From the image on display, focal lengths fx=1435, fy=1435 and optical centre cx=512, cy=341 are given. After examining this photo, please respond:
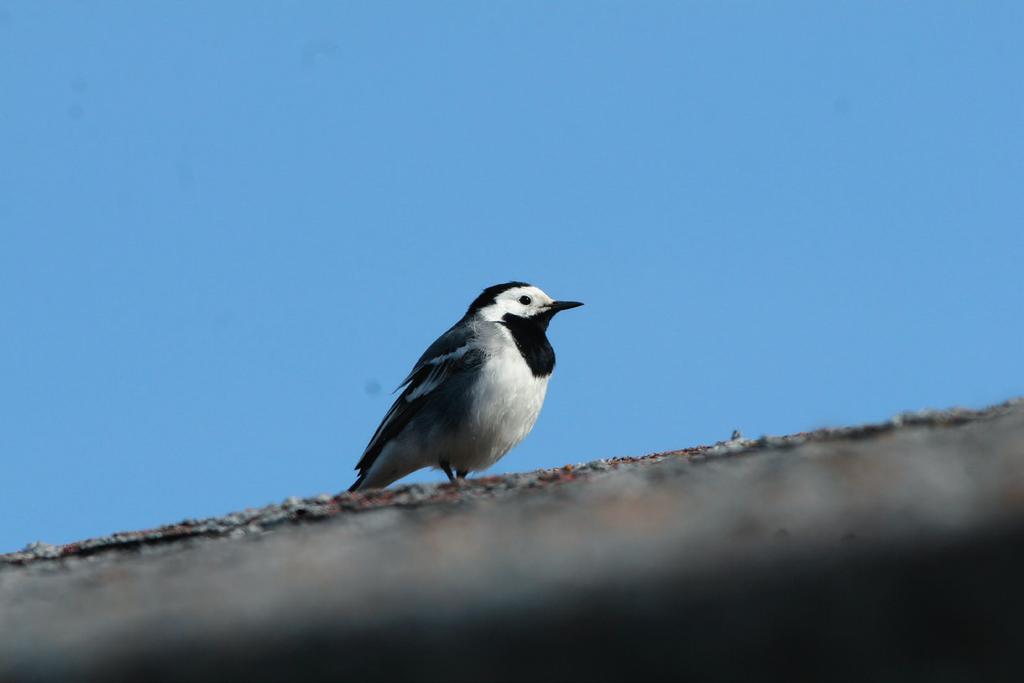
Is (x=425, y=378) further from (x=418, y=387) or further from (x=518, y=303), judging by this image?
(x=518, y=303)

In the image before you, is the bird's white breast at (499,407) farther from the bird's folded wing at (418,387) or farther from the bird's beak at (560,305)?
the bird's beak at (560,305)

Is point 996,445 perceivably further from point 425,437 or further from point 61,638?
point 425,437

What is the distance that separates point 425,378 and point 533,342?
42.8 inches

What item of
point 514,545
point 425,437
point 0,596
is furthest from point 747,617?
point 425,437

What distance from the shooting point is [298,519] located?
16.6 feet

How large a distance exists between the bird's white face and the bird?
405 mm

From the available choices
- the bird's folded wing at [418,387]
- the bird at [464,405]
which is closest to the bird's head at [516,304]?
the bird at [464,405]

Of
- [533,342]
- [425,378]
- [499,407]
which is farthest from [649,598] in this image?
[533,342]

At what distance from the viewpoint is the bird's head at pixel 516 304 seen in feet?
45.3

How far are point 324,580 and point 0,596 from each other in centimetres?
151

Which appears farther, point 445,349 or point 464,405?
point 445,349

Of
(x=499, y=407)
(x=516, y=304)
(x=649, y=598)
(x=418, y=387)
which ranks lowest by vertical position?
(x=649, y=598)

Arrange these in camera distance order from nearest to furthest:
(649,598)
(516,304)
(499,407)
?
(649,598), (499,407), (516,304)

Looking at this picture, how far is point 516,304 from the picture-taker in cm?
1394
